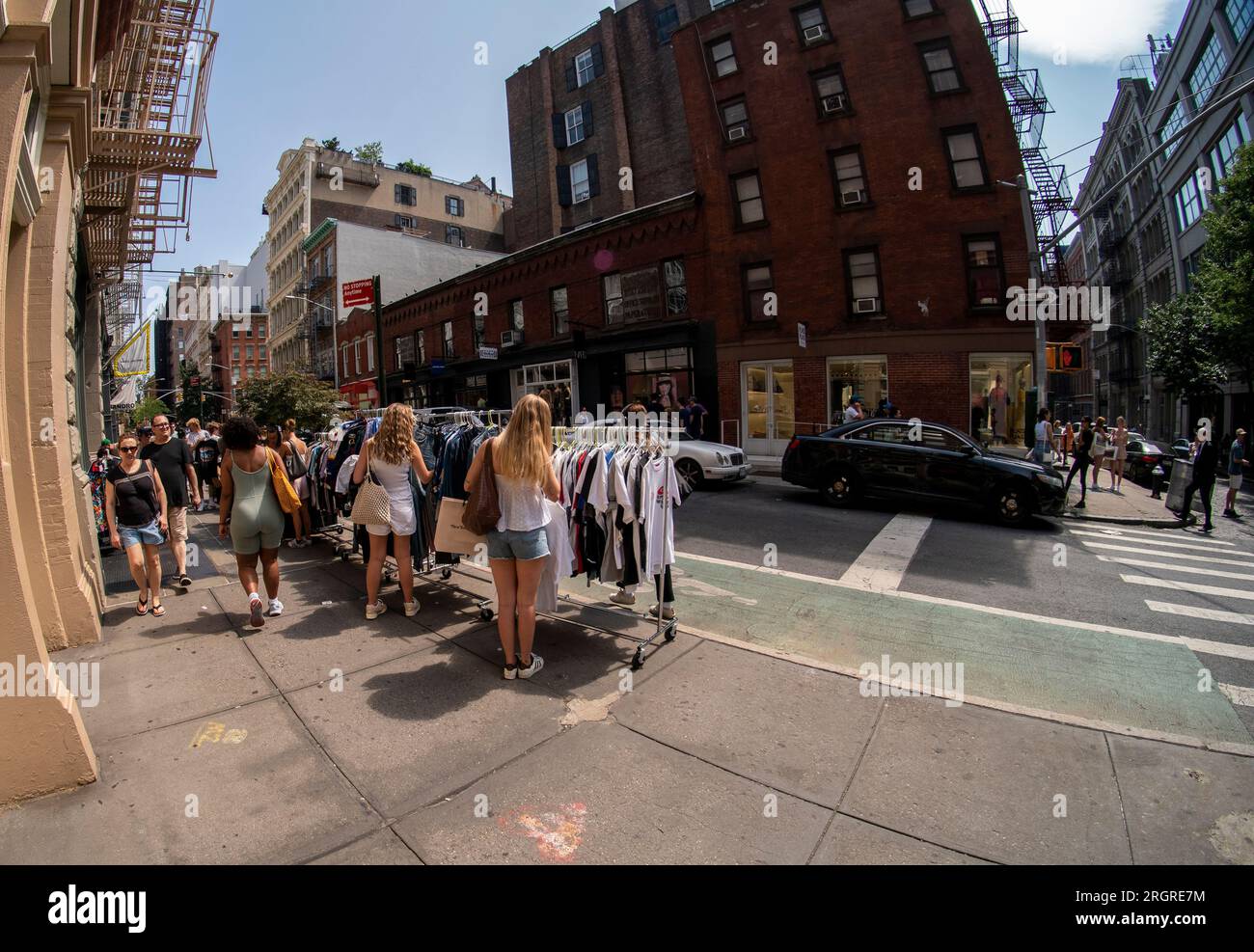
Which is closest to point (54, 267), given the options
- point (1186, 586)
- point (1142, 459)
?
→ point (1186, 586)

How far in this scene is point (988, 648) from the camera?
16.7 feet

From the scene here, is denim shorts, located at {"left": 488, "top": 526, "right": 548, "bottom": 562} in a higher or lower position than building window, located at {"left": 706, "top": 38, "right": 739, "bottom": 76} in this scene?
lower

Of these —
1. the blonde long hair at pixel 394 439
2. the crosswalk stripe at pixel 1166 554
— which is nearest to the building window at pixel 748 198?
the crosswalk stripe at pixel 1166 554

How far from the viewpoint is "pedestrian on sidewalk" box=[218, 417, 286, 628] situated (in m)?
5.27

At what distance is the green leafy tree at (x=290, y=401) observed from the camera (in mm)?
26531

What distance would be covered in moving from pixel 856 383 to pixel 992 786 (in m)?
17.5

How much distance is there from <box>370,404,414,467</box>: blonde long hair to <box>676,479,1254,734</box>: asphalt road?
423 cm

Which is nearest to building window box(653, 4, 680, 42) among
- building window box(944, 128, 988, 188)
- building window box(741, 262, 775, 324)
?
building window box(741, 262, 775, 324)

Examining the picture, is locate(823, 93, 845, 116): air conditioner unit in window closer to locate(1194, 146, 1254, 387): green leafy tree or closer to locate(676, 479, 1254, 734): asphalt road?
locate(1194, 146, 1254, 387): green leafy tree

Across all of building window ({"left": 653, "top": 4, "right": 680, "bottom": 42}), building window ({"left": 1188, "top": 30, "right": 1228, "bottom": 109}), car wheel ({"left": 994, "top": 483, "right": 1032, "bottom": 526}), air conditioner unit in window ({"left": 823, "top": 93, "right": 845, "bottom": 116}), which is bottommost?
car wheel ({"left": 994, "top": 483, "right": 1032, "bottom": 526})

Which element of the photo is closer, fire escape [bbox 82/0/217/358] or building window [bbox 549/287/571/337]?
fire escape [bbox 82/0/217/358]

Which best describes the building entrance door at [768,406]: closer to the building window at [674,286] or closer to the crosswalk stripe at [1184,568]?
the building window at [674,286]
